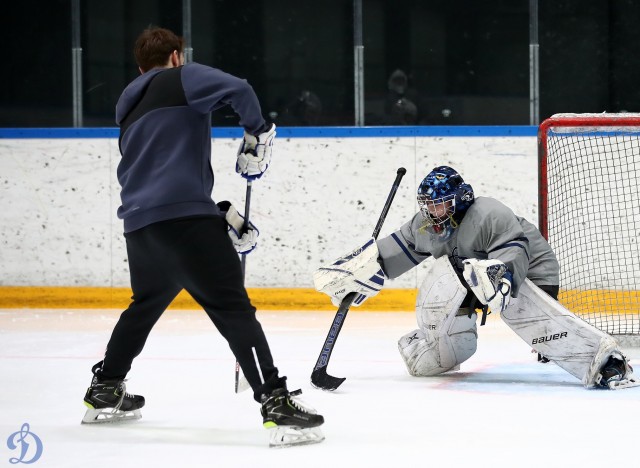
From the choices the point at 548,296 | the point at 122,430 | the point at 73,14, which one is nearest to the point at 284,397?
the point at 122,430

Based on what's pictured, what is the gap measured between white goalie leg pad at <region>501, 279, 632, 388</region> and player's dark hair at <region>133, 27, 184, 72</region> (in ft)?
5.12

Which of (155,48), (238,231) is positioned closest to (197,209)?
(238,231)

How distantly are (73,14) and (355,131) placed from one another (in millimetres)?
1977

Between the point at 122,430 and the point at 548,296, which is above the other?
the point at 548,296

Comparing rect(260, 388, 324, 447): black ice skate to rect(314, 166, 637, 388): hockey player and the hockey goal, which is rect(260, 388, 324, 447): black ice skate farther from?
the hockey goal

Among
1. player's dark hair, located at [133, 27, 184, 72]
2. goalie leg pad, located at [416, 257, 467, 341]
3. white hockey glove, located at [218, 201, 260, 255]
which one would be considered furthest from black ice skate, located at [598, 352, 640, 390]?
player's dark hair, located at [133, 27, 184, 72]

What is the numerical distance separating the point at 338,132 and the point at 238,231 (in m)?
3.49

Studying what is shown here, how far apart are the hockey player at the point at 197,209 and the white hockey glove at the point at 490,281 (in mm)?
927

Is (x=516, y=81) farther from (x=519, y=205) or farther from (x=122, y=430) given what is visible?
(x=122, y=430)

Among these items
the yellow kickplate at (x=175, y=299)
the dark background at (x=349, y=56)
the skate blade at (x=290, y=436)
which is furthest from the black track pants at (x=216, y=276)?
the dark background at (x=349, y=56)

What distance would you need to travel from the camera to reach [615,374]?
3.82 m

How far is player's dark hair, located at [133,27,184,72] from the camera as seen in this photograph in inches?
124

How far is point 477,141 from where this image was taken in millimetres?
6430

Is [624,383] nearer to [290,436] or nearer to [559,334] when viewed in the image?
[559,334]
